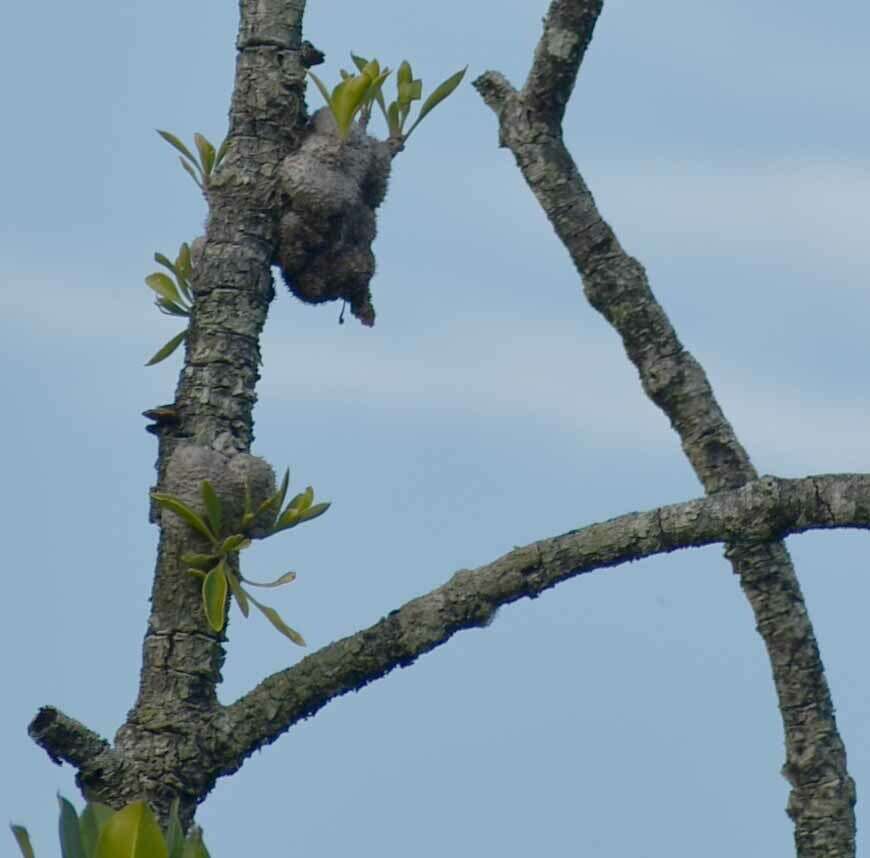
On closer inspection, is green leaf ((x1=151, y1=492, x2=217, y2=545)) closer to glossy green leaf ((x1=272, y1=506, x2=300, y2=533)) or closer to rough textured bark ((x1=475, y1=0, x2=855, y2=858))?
glossy green leaf ((x1=272, y1=506, x2=300, y2=533))

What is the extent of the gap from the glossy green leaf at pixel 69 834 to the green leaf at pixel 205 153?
1.60 m

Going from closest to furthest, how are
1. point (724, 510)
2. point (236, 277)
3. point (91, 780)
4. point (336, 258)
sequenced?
point (724, 510) → point (91, 780) → point (236, 277) → point (336, 258)

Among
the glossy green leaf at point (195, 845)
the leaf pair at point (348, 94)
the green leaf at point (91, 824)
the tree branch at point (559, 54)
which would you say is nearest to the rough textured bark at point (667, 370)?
the tree branch at point (559, 54)

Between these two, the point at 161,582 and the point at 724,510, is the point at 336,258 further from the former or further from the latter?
the point at 724,510

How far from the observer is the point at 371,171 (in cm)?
376

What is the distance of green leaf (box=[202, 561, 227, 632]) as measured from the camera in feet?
10.2

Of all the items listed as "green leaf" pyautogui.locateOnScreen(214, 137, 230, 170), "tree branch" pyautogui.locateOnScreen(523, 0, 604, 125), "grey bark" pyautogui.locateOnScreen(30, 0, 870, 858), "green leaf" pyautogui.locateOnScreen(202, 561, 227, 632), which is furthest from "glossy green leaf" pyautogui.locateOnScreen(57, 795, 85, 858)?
"tree branch" pyautogui.locateOnScreen(523, 0, 604, 125)

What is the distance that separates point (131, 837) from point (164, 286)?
4.79 ft

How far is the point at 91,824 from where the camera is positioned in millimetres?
2590

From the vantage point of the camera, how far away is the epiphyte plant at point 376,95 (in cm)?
362

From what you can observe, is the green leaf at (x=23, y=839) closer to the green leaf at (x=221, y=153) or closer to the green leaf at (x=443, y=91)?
the green leaf at (x=221, y=153)

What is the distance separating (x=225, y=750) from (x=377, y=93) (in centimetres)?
160

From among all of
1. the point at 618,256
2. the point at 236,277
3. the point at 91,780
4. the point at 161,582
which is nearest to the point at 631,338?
the point at 618,256

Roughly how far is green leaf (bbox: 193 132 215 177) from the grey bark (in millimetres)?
66
